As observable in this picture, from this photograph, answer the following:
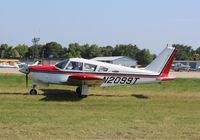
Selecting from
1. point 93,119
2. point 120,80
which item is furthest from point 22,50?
point 93,119

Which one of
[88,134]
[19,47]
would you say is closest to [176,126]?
[88,134]

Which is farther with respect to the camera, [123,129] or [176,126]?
[176,126]

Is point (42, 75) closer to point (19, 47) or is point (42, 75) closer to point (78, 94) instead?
point (78, 94)

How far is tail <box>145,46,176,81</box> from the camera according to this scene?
1962cm

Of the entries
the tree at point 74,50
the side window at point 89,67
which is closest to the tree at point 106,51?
the tree at point 74,50

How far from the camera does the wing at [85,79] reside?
17.4m

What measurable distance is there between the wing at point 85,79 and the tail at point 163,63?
2.82 metres

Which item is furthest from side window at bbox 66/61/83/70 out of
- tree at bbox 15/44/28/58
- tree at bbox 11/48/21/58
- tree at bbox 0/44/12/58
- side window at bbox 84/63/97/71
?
tree at bbox 15/44/28/58

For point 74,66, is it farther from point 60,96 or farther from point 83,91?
point 60,96

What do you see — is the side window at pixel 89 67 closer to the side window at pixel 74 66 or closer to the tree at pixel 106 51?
the side window at pixel 74 66

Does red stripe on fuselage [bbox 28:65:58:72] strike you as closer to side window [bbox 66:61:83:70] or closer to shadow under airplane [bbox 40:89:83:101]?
side window [bbox 66:61:83:70]

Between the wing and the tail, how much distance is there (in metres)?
2.82

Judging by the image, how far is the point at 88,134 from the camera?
8891mm

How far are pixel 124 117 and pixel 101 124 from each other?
62.3 inches
